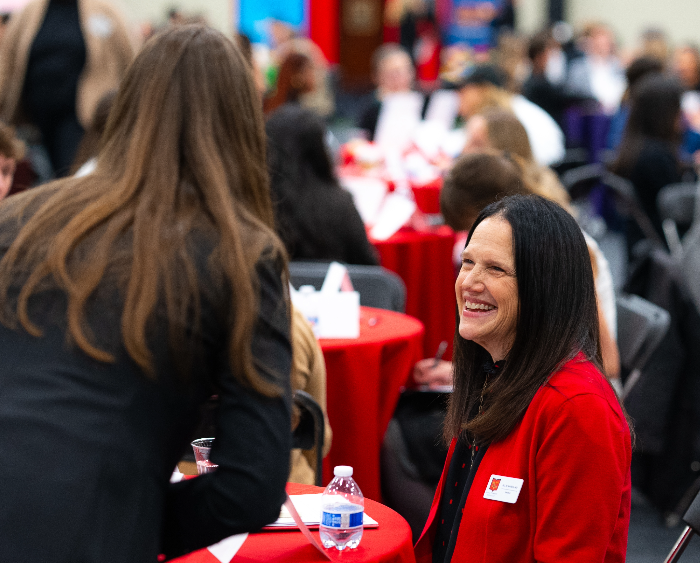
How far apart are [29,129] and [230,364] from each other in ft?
15.5

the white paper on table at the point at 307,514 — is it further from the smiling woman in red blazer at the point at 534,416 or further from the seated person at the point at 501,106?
the seated person at the point at 501,106

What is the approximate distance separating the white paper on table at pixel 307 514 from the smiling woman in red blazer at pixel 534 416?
0.15 metres

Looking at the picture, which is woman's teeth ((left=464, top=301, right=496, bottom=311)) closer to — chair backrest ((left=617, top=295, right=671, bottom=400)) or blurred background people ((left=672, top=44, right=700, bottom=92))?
chair backrest ((left=617, top=295, right=671, bottom=400))

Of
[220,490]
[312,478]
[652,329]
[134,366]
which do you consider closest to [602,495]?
[220,490]

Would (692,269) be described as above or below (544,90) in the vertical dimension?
below

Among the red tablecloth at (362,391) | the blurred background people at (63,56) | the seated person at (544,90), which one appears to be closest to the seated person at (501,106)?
the seated person at (544,90)

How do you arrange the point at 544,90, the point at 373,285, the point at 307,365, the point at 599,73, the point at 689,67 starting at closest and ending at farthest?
the point at 307,365
the point at 373,285
the point at 544,90
the point at 689,67
the point at 599,73

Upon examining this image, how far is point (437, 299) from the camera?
4.59 meters

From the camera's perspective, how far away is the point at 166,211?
1.13 meters

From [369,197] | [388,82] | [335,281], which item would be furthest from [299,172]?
[388,82]

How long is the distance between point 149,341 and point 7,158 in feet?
6.95

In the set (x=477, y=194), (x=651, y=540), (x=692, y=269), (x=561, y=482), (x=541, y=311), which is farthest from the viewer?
(x=692, y=269)

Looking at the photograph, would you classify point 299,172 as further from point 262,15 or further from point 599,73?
point 262,15

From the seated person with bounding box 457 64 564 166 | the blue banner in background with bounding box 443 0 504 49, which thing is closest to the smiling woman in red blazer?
the seated person with bounding box 457 64 564 166
